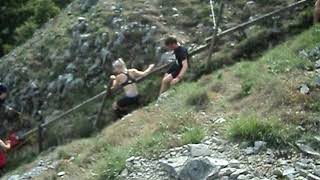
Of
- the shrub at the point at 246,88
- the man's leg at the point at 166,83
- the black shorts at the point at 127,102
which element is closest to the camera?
the shrub at the point at 246,88

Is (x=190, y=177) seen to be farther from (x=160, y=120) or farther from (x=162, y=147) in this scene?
(x=160, y=120)

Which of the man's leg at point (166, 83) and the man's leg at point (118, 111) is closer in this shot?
the man's leg at point (166, 83)

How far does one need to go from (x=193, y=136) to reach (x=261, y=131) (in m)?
1.05

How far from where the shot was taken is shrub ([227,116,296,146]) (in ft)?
29.3

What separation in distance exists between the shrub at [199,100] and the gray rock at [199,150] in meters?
1.84

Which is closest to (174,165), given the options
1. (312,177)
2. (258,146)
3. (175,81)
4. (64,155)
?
(258,146)

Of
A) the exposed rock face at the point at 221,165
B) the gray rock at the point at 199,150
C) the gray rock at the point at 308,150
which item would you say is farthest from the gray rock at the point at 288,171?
the gray rock at the point at 199,150

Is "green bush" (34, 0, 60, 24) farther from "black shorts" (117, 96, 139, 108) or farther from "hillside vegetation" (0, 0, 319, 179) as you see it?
"black shorts" (117, 96, 139, 108)

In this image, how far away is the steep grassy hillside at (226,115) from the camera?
30.3 ft

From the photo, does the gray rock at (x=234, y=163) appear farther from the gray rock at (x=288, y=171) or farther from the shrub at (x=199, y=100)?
the shrub at (x=199, y=100)

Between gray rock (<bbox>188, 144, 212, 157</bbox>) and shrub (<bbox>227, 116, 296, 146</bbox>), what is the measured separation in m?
0.41

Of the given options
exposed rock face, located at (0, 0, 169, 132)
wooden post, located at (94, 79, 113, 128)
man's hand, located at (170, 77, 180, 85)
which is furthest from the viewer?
exposed rock face, located at (0, 0, 169, 132)

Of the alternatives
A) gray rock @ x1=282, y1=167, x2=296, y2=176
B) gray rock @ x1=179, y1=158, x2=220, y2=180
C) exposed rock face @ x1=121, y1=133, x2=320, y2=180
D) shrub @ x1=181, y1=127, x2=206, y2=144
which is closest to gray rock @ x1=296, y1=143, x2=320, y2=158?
exposed rock face @ x1=121, y1=133, x2=320, y2=180

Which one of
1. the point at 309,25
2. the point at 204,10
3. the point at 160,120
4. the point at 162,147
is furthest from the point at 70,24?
the point at 162,147
